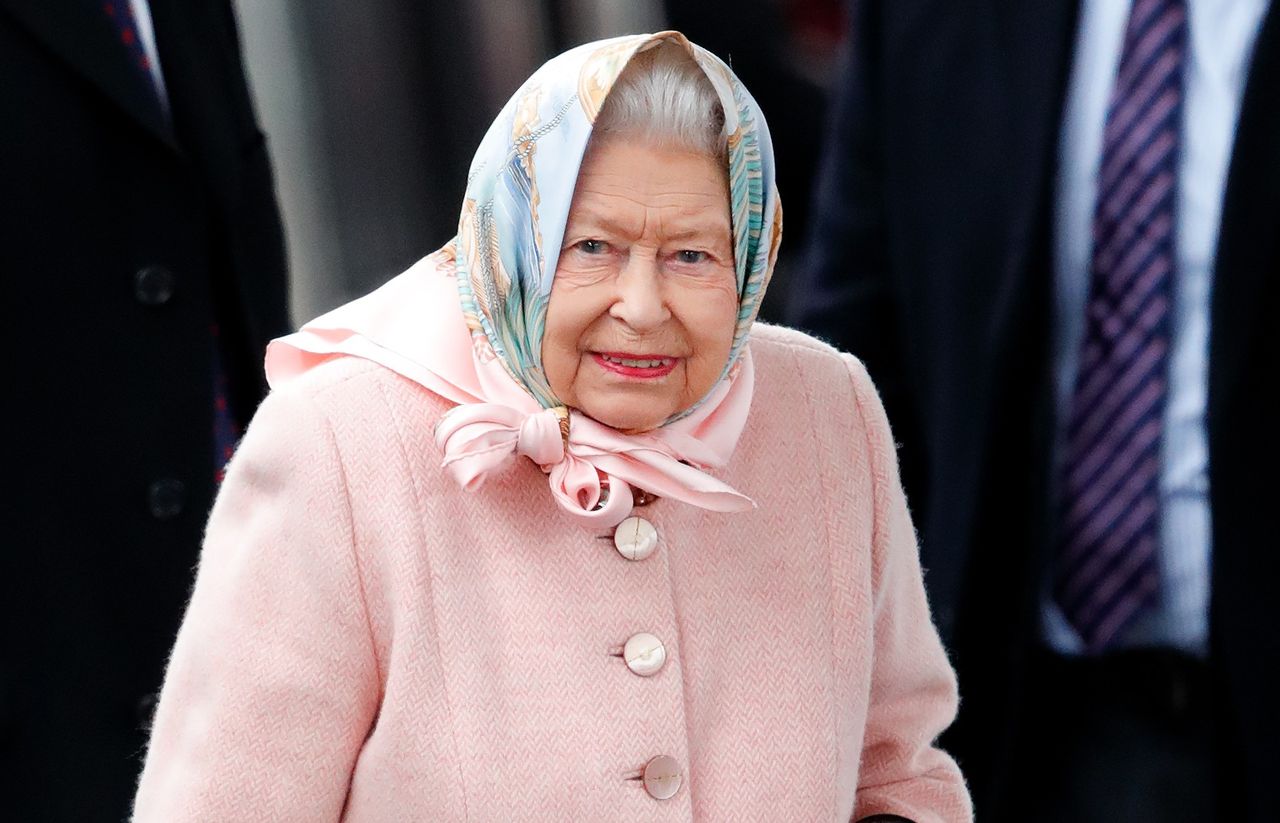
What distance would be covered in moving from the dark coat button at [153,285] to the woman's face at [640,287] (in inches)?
42.1

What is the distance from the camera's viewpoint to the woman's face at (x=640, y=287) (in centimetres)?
221

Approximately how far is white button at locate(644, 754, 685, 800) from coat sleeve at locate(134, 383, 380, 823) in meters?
0.32

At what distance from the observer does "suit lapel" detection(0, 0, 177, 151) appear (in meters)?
2.99

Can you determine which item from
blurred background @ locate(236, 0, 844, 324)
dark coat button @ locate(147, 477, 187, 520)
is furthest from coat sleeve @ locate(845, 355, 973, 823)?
blurred background @ locate(236, 0, 844, 324)

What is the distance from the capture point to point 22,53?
2.99 metres

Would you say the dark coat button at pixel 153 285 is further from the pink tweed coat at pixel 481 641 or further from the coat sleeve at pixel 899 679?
the coat sleeve at pixel 899 679

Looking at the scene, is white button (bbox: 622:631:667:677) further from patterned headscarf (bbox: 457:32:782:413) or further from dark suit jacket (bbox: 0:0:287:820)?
dark suit jacket (bbox: 0:0:287:820)

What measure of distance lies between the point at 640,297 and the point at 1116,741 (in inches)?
58.8

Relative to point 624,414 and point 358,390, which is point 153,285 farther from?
point 624,414

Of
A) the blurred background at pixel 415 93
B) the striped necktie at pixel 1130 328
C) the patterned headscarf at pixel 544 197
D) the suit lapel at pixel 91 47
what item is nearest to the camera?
the patterned headscarf at pixel 544 197

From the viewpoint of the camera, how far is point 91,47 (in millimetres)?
3029

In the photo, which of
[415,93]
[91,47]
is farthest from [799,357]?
[415,93]

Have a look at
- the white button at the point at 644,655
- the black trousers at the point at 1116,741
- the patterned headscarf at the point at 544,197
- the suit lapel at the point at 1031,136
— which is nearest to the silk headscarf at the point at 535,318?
the patterned headscarf at the point at 544,197

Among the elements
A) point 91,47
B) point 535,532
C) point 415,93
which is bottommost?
point 415,93
